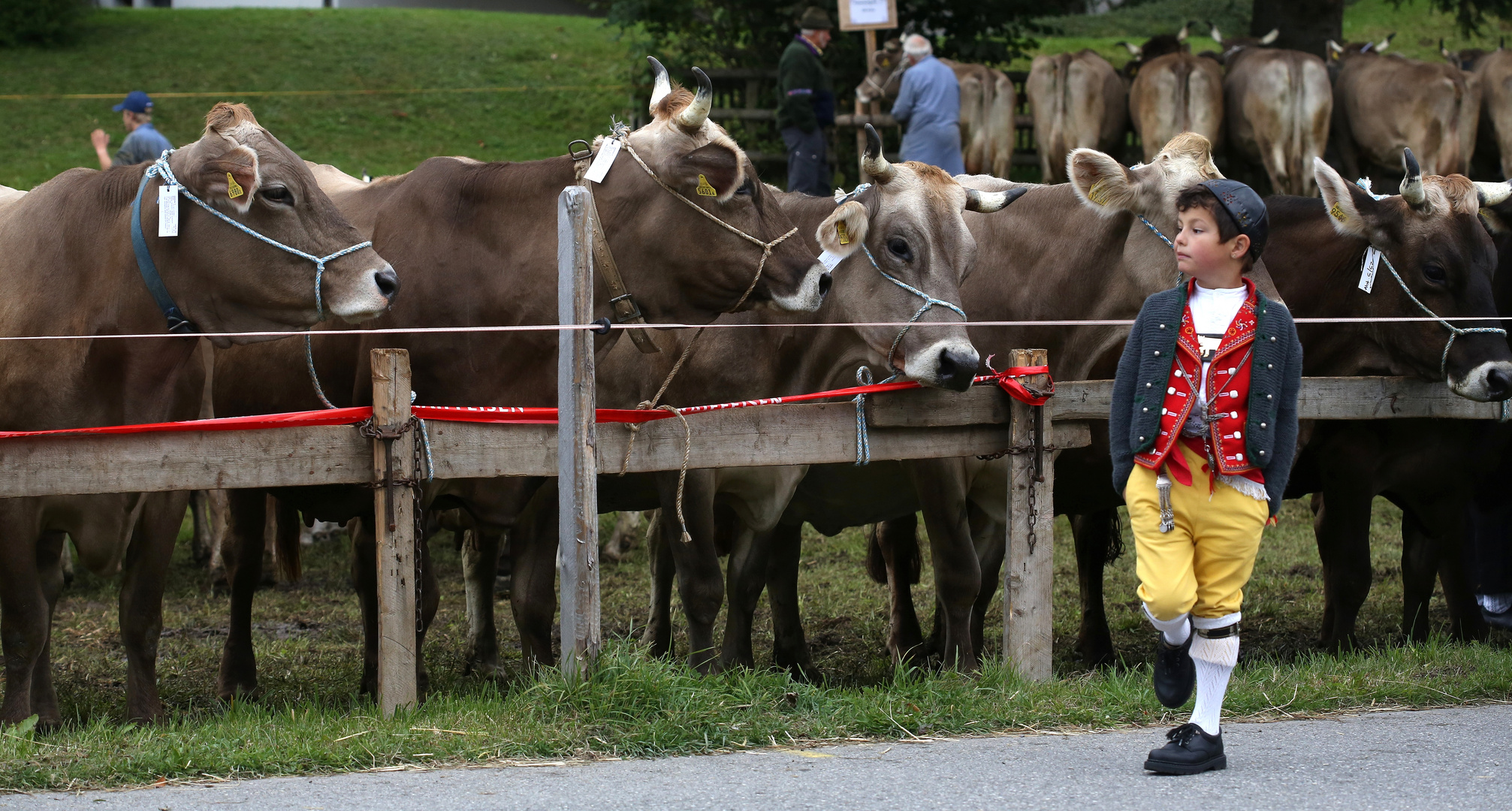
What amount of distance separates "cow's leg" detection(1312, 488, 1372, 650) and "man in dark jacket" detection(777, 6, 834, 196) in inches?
321

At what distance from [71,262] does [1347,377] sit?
16.1 feet

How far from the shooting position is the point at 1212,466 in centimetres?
414

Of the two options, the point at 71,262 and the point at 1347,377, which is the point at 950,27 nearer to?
the point at 1347,377

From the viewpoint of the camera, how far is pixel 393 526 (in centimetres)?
459

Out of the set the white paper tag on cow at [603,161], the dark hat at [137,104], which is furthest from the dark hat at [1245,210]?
the dark hat at [137,104]

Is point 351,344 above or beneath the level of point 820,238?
beneath

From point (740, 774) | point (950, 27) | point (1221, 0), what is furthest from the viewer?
point (1221, 0)

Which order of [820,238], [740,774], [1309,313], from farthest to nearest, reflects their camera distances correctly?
[1309,313]
[820,238]
[740,774]

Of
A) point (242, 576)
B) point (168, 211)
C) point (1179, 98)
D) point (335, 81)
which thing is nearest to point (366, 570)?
point (242, 576)

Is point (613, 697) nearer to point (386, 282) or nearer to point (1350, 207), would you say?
point (386, 282)

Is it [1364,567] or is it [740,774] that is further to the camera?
[1364,567]

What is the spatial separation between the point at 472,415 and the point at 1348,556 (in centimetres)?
402

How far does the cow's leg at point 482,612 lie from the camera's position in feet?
21.6

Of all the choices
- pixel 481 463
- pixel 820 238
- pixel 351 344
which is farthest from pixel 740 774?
pixel 351 344
